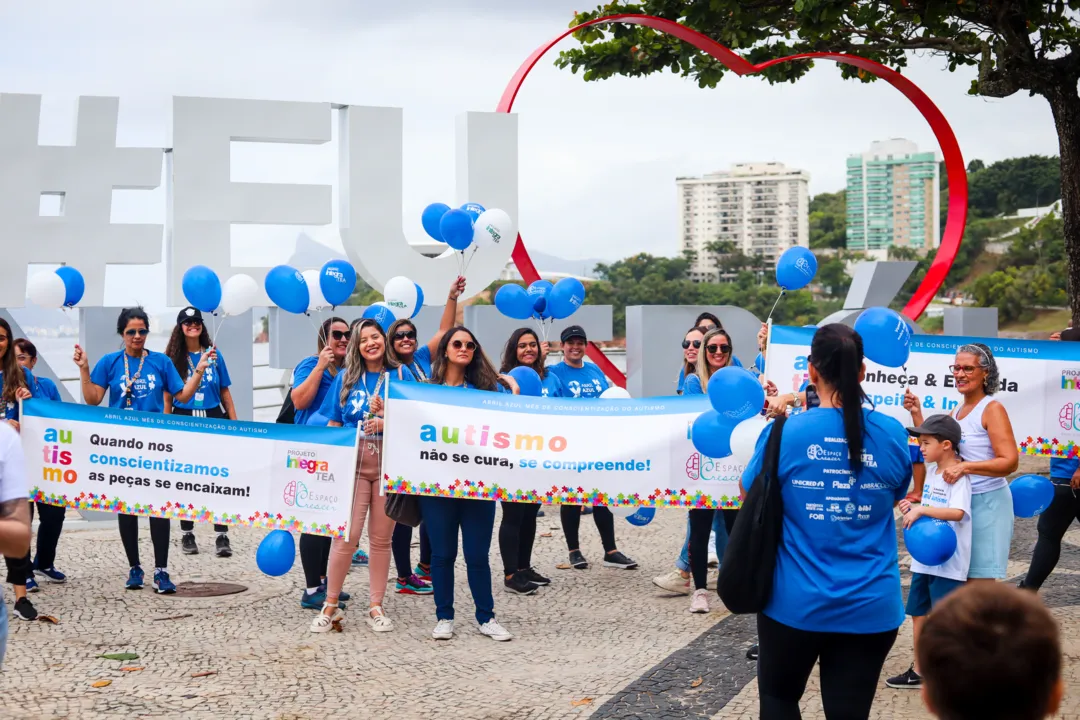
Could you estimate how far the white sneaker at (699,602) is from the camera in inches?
249

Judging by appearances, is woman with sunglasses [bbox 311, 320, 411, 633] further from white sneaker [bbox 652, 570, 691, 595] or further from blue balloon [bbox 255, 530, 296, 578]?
white sneaker [bbox 652, 570, 691, 595]

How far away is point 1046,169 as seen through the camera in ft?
184

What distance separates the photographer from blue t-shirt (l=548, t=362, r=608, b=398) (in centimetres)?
732

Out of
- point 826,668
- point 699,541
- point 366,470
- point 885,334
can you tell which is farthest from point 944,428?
point 366,470

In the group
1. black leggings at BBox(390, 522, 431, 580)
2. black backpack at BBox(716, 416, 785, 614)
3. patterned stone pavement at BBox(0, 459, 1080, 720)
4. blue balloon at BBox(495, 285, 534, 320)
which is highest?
blue balloon at BBox(495, 285, 534, 320)

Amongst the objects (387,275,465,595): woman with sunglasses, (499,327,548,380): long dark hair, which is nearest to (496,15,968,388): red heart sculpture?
(499,327,548,380): long dark hair

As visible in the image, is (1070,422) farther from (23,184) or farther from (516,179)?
(23,184)

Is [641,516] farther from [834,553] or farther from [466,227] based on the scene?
[834,553]

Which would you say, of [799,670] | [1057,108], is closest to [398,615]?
[799,670]

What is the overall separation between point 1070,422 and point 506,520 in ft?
11.7

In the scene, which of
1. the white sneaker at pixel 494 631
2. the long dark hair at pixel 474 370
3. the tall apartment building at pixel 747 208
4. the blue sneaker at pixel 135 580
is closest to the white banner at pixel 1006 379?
the long dark hair at pixel 474 370

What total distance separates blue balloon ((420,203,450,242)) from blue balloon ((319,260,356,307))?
89 centimetres

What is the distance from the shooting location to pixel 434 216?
7914 millimetres

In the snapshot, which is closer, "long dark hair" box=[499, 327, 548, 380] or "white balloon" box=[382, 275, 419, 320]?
"long dark hair" box=[499, 327, 548, 380]
